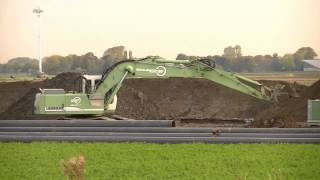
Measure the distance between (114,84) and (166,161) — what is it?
285 centimetres

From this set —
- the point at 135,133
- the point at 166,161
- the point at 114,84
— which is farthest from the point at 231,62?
the point at 114,84

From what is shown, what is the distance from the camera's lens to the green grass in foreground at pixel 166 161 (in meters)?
3.44

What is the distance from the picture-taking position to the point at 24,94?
8.98 metres

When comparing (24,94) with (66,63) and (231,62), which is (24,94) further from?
(231,62)

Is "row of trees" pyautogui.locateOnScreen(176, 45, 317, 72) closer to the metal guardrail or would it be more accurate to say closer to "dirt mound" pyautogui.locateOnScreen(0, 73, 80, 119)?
the metal guardrail

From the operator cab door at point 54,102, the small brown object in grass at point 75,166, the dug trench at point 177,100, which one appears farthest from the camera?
the dug trench at point 177,100

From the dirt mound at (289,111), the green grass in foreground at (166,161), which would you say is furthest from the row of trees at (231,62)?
the dirt mound at (289,111)

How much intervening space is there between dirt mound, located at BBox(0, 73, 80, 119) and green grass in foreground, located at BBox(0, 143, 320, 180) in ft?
11.6

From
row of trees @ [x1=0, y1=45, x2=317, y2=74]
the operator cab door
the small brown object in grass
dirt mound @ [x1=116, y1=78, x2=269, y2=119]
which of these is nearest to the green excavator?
the operator cab door

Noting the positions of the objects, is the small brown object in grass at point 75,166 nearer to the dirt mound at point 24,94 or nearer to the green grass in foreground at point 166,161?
the green grass in foreground at point 166,161

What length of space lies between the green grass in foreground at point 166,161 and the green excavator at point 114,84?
1.81 m

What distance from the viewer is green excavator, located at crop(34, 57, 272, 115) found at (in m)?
6.46

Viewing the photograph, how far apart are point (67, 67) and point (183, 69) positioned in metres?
1.97

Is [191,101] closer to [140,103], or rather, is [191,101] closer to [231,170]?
[140,103]
